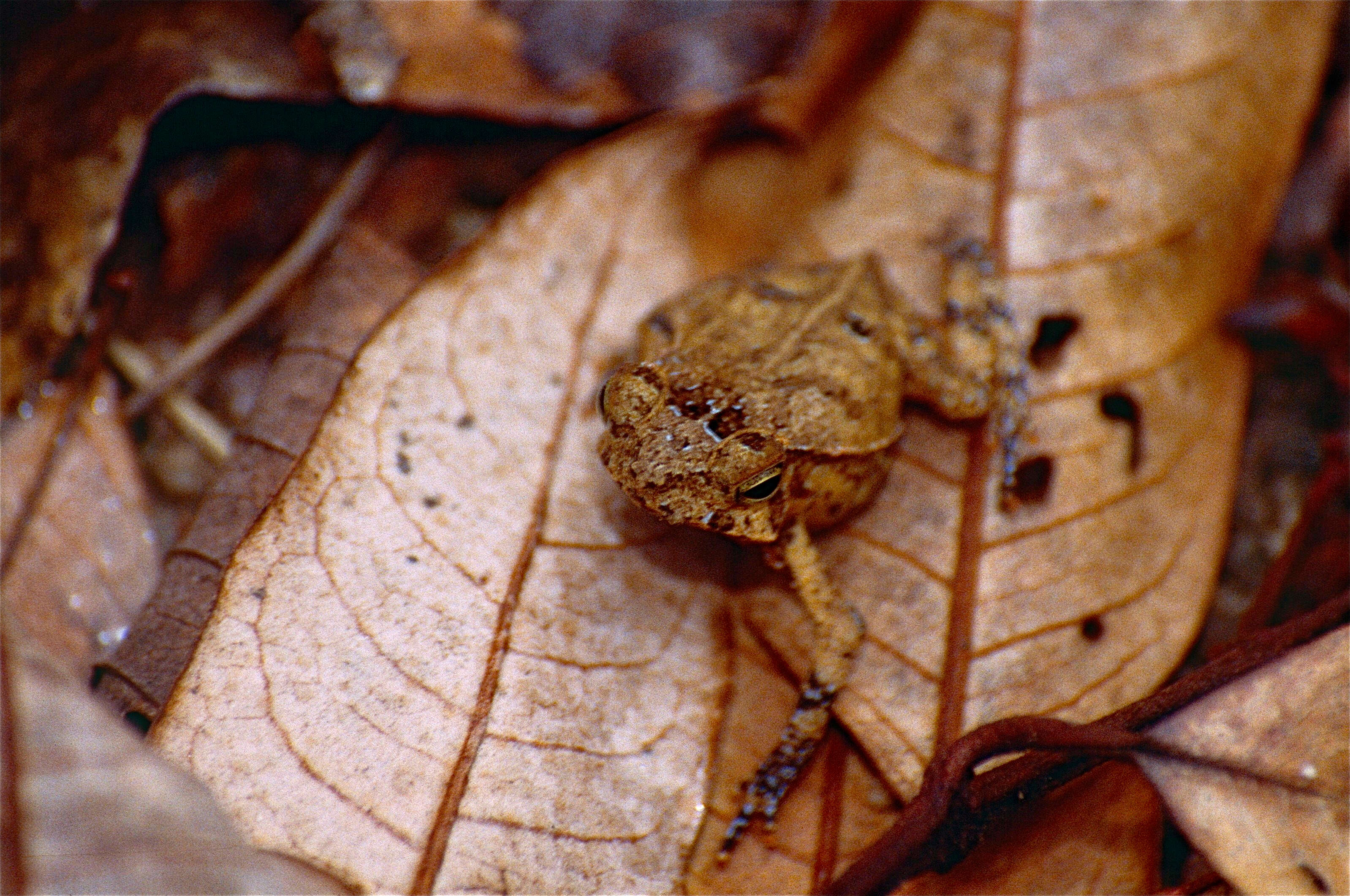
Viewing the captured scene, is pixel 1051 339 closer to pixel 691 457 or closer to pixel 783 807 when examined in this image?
pixel 691 457

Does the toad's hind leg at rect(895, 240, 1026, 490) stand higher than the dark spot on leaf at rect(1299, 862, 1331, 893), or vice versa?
the toad's hind leg at rect(895, 240, 1026, 490)

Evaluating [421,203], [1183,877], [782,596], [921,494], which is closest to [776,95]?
[421,203]

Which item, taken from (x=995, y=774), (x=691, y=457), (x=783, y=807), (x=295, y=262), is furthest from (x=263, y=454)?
(x=995, y=774)

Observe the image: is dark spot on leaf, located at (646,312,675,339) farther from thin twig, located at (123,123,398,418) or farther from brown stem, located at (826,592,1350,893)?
brown stem, located at (826,592,1350,893)

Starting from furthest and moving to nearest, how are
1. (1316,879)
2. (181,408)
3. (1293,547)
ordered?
(181,408) < (1293,547) < (1316,879)

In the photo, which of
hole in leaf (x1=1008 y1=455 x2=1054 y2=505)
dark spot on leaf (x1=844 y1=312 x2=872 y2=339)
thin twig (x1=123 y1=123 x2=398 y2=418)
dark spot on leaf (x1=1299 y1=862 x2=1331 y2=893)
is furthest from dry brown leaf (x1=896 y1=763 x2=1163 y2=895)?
thin twig (x1=123 y1=123 x2=398 y2=418)

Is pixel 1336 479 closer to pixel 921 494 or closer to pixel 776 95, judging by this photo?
pixel 921 494
